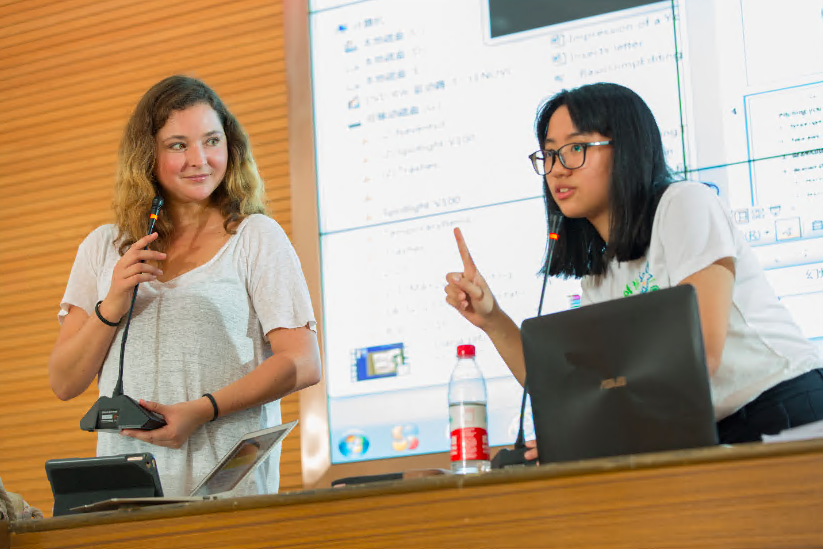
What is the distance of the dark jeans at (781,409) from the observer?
1619 millimetres

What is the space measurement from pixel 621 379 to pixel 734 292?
547mm

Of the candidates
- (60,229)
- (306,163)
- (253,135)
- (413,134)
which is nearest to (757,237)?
(413,134)

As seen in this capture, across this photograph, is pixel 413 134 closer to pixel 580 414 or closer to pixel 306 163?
pixel 306 163

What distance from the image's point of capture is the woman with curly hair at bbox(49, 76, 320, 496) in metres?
1.91

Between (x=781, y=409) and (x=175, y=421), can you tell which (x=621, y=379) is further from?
(x=175, y=421)

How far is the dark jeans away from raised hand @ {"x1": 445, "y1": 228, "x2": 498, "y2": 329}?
0.50 meters

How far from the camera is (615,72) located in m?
3.10

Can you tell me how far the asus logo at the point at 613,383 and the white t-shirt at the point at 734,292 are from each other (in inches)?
17.0

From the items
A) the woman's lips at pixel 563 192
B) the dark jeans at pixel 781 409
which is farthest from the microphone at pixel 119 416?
the dark jeans at pixel 781 409

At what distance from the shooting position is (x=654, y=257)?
5.72ft

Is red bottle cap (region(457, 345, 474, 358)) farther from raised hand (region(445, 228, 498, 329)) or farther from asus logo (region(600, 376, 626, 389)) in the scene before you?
asus logo (region(600, 376, 626, 389))

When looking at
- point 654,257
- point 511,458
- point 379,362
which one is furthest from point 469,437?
point 379,362

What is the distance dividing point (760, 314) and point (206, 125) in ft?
4.02

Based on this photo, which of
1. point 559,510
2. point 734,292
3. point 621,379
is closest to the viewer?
point 559,510
